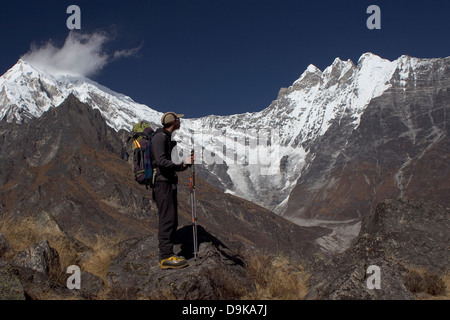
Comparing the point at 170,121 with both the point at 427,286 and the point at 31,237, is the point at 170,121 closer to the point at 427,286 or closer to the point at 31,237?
the point at 31,237

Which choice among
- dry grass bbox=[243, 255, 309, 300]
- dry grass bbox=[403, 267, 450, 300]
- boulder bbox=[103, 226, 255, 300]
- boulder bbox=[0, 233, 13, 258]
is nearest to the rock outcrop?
dry grass bbox=[403, 267, 450, 300]

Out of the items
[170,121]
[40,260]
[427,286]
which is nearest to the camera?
[427,286]

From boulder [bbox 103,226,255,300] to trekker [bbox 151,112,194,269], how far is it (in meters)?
0.38

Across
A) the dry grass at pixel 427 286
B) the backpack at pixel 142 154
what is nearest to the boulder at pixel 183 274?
the backpack at pixel 142 154

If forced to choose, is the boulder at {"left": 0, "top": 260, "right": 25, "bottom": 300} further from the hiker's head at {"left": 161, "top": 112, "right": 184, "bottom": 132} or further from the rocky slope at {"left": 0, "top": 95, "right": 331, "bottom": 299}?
the hiker's head at {"left": 161, "top": 112, "right": 184, "bottom": 132}

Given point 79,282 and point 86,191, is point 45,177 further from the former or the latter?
point 79,282

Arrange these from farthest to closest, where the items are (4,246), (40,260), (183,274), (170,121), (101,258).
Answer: (101,258) → (4,246) → (170,121) → (40,260) → (183,274)

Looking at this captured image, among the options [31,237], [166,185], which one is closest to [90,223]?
[31,237]

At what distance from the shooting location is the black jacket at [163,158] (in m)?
9.39

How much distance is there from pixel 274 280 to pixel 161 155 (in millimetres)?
3124

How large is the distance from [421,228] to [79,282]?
7.89 meters

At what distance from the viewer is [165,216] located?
9797 millimetres
